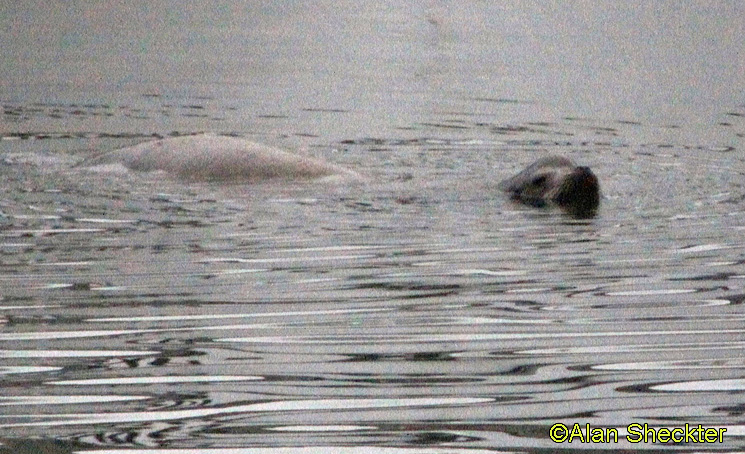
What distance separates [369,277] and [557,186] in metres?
3.15

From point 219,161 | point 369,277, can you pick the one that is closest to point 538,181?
point 219,161

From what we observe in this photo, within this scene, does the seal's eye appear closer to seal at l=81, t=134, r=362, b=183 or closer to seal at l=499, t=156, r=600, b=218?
seal at l=499, t=156, r=600, b=218

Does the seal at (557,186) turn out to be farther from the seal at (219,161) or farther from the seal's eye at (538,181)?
the seal at (219,161)

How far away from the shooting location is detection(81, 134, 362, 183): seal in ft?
32.9

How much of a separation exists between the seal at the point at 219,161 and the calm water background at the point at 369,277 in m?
0.25

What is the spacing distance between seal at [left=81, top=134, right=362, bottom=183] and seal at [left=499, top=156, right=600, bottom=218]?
100 cm

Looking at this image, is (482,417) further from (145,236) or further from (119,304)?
(145,236)

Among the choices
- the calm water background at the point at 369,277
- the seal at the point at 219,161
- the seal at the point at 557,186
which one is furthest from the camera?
the seal at the point at 219,161

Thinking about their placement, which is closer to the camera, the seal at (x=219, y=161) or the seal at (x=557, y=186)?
the seal at (x=557, y=186)

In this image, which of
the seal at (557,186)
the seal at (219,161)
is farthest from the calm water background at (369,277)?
the seal at (219,161)

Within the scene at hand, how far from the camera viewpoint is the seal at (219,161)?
32.9 feet

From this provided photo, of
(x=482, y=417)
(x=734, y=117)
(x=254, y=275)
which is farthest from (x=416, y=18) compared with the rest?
(x=482, y=417)

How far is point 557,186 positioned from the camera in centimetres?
959

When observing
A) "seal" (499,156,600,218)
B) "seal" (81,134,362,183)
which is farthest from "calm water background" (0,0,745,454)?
"seal" (81,134,362,183)
